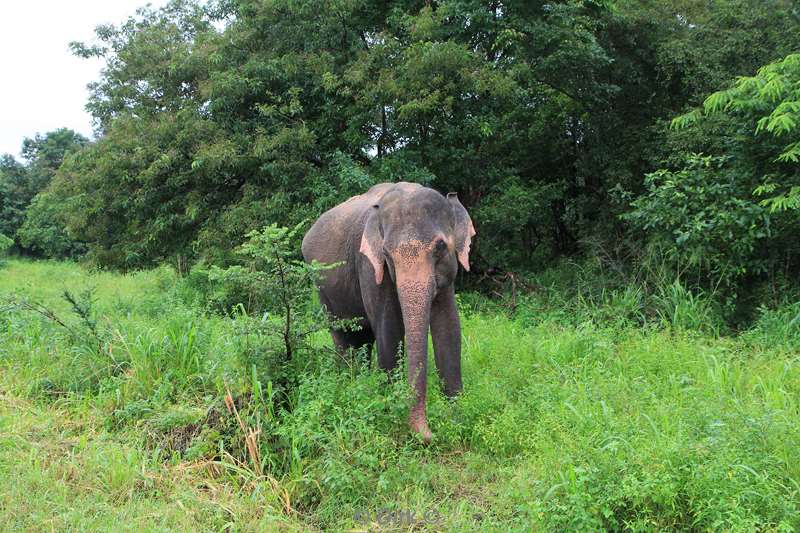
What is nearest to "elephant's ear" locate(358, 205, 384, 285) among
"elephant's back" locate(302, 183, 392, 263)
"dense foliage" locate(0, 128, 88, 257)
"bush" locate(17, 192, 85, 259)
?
"elephant's back" locate(302, 183, 392, 263)

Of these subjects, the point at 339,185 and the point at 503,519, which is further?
the point at 339,185

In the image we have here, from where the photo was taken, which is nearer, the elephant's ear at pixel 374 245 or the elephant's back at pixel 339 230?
the elephant's ear at pixel 374 245

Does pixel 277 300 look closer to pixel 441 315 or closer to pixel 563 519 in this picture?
pixel 441 315

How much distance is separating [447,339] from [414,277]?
722mm

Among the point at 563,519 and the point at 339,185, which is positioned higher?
the point at 339,185

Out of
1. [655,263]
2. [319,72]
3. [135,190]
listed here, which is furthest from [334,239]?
[135,190]

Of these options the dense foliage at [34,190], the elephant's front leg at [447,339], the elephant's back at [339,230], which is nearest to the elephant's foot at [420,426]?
the elephant's front leg at [447,339]

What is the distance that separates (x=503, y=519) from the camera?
3350mm

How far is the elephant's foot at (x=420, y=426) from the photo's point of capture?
4.19 metres

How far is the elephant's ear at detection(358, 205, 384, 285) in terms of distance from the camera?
471 centimetres

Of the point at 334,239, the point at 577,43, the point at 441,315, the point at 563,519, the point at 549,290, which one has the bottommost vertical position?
the point at 549,290

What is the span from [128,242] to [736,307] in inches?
414

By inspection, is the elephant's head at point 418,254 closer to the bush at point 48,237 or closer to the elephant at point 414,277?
the elephant at point 414,277

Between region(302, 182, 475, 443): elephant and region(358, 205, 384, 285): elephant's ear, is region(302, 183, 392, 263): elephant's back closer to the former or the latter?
region(302, 182, 475, 443): elephant
